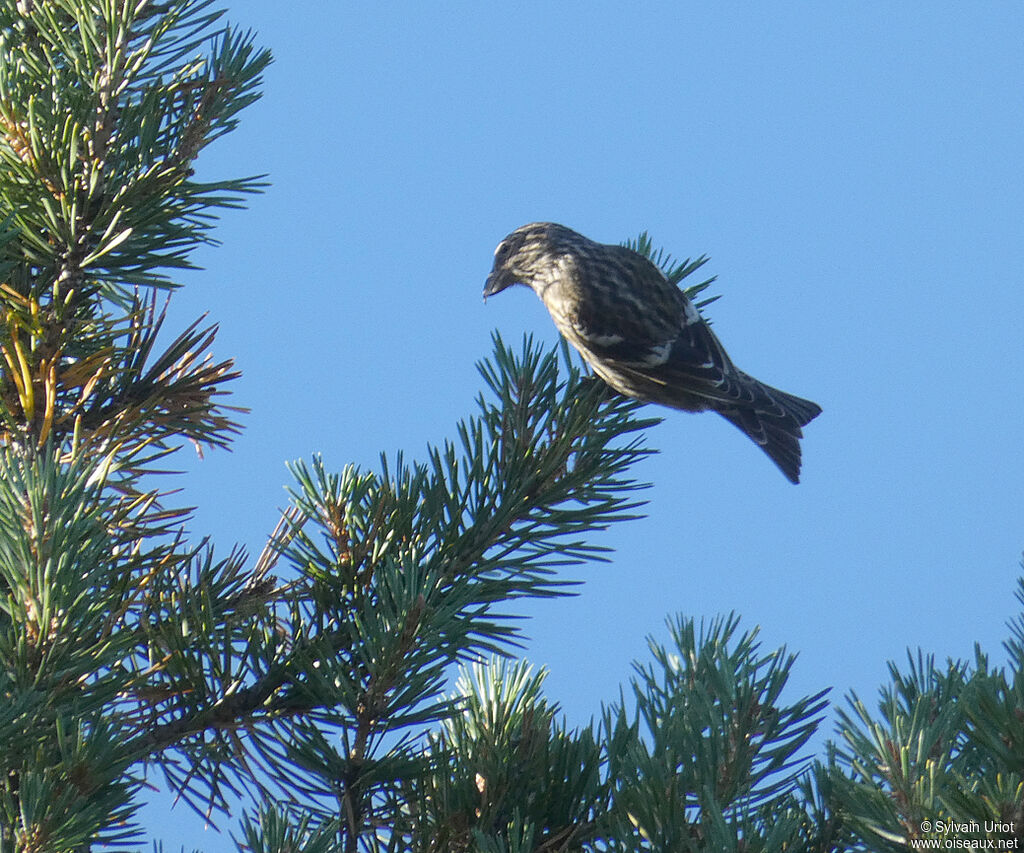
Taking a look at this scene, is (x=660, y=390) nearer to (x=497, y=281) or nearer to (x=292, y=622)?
(x=497, y=281)

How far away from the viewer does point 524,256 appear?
5.16m

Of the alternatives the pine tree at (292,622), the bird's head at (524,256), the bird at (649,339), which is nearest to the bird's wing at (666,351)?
the bird at (649,339)

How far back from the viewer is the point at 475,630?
65.7 inches

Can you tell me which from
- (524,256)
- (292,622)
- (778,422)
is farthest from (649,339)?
(292,622)

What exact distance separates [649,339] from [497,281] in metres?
0.95

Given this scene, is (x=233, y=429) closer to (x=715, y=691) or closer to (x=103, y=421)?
(x=103, y=421)

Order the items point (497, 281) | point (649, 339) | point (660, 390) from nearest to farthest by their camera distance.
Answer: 1. point (660, 390)
2. point (649, 339)
3. point (497, 281)

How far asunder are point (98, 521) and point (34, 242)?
0.64 m

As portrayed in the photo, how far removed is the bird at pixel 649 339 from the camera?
4.31 meters

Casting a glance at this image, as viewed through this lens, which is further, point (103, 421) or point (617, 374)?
point (617, 374)

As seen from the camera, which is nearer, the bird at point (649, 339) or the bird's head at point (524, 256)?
the bird at point (649, 339)

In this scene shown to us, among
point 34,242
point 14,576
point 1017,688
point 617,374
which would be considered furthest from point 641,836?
point 617,374

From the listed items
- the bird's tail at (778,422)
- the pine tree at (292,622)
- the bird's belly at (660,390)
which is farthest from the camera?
the bird's tail at (778,422)

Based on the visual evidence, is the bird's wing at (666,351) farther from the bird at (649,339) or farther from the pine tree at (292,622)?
the pine tree at (292,622)
